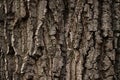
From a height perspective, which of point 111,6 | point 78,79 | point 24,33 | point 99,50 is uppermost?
point 111,6

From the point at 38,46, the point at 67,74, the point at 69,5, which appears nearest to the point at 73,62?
the point at 67,74

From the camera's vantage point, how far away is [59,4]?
1708 millimetres

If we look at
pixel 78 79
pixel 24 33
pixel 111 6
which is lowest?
pixel 78 79

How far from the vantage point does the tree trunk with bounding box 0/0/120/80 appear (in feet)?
5.54

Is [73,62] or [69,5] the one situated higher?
[69,5]

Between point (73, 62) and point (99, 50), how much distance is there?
0.16 m

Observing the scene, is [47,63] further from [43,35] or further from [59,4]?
[59,4]

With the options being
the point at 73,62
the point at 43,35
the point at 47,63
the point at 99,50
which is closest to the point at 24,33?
the point at 43,35

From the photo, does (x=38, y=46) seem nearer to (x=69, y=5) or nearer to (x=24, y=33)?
(x=24, y=33)

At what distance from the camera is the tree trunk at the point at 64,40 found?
5.54ft

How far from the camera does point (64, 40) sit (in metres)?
1.71

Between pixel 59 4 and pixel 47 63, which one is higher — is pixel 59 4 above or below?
above

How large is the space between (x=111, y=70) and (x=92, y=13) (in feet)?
1.14

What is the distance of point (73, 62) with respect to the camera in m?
1.70
